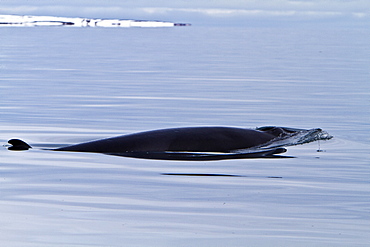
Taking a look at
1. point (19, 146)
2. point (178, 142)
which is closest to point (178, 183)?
point (178, 142)

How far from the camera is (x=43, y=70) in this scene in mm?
37031

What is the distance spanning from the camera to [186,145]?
1199 centimetres

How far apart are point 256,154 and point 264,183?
2.23 metres

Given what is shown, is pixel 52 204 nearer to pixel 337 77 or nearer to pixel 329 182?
pixel 329 182

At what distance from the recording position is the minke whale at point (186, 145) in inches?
465

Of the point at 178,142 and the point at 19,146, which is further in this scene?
the point at 19,146

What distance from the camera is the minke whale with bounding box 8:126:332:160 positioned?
11.8 metres

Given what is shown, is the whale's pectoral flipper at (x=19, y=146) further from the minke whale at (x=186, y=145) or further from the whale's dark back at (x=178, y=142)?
the whale's dark back at (x=178, y=142)

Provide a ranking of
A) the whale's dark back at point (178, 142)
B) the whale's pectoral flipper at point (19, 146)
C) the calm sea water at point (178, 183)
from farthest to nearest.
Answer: the whale's pectoral flipper at point (19, 146), the whale's dark back at point (178, 142), the calm sea water at point (178, 183)

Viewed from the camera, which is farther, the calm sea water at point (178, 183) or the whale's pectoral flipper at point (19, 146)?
the whale's pectoral flipper at point (19, 146)

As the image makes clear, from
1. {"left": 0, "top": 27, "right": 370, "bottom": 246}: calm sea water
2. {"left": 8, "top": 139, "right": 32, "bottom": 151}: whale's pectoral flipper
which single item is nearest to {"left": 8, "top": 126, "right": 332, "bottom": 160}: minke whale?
{"left": 8, "top": 139, "right": 32, "bottom": 151}: whale's pectoral flipper

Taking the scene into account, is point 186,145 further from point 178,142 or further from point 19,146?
point 19,146

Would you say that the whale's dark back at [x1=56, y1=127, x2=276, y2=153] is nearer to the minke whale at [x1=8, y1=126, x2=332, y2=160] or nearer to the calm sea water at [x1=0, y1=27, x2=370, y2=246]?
the minke whale at [x1=8, y1=126, x2=332, y2=160]

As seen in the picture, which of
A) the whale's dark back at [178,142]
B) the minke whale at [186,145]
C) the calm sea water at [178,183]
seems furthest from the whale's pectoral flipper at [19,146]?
the whale's dark back at [178,142]
